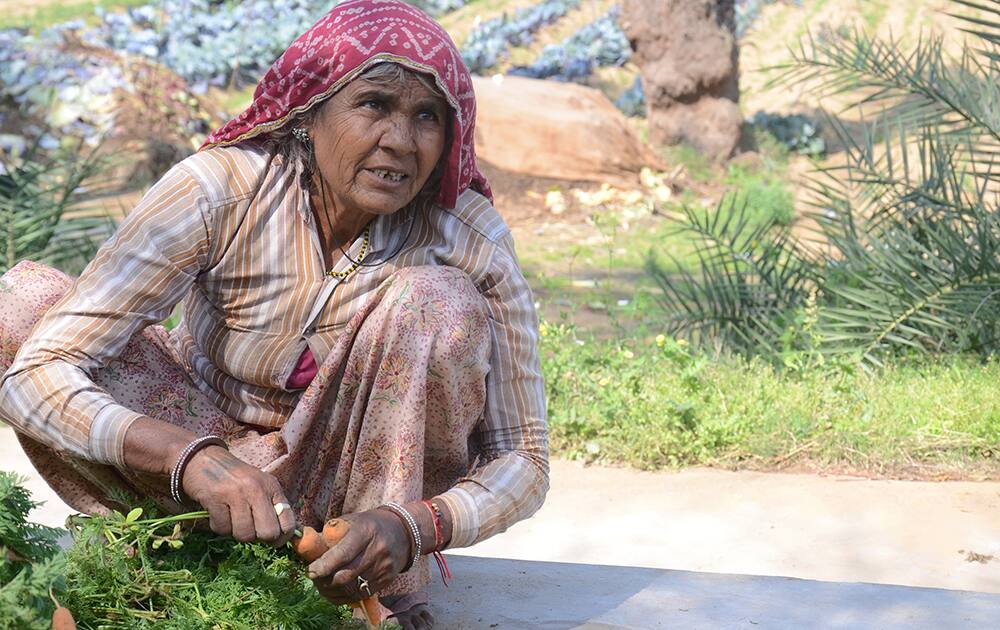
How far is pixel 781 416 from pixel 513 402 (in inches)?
75.9

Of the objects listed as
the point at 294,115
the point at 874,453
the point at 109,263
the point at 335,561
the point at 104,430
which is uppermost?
the point at 294,115

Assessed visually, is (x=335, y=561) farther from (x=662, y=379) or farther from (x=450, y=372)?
(x=662, y=379)

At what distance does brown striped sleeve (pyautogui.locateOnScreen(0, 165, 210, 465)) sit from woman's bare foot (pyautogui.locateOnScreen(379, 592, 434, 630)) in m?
0.66

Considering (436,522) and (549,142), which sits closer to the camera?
(436,522)

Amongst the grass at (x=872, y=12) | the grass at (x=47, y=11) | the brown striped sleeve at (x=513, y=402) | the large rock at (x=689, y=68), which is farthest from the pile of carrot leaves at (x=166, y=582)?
the grass at (x=872, y=12)

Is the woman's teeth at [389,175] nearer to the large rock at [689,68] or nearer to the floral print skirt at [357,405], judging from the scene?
the floral print skirt at [357,405]

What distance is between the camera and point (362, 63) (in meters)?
2.41

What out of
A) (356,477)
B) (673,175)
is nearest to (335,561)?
(356,477)

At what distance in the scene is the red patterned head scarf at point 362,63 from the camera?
2.41 metres

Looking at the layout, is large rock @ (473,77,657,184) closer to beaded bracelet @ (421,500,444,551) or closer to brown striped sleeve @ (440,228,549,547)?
brown striped sleeve @ (440,228,549,547)

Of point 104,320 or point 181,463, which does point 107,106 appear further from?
point 181,463

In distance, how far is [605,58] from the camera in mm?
13352

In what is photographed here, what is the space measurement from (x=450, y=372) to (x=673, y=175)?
24.1 ft

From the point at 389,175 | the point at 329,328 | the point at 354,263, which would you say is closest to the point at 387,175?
the point at 389,175
